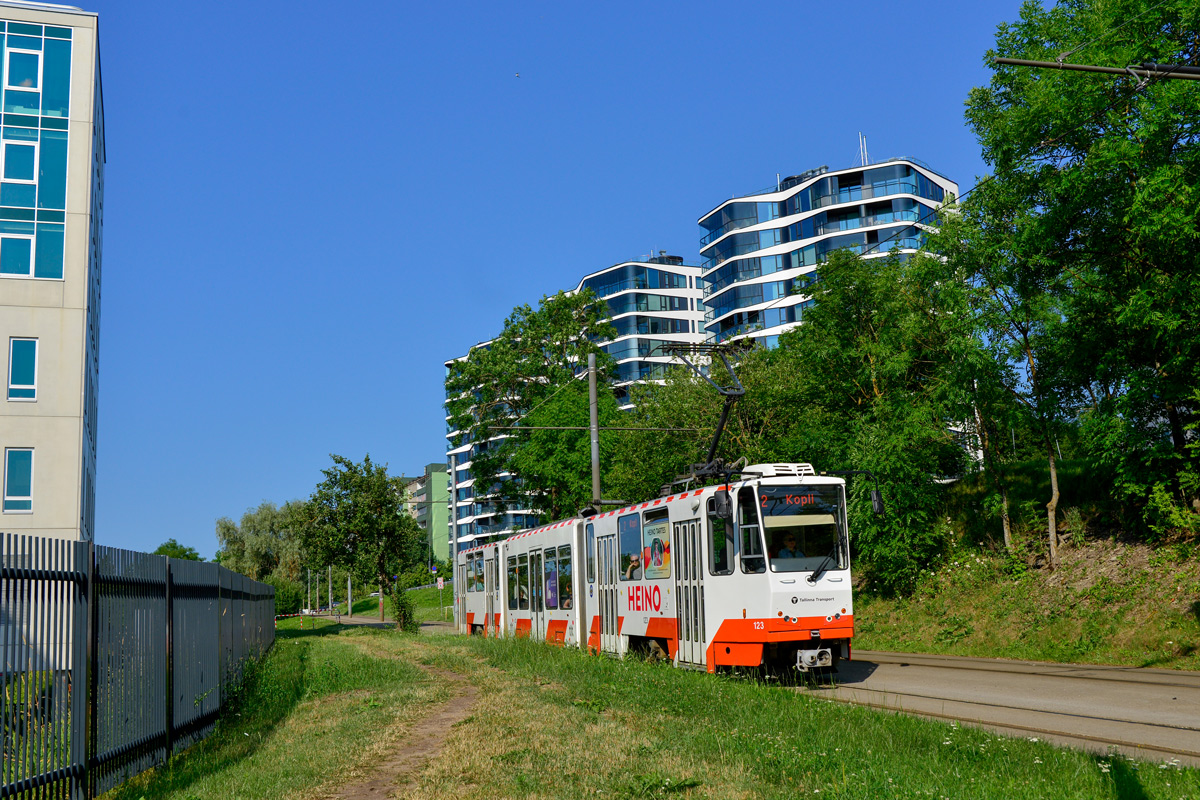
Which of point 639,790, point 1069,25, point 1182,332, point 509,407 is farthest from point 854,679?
point 509,407

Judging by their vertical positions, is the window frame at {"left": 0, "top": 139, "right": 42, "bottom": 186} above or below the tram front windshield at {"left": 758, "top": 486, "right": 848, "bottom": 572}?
above

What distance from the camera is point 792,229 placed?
84.2 m

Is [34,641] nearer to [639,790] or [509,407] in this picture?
[639,790]

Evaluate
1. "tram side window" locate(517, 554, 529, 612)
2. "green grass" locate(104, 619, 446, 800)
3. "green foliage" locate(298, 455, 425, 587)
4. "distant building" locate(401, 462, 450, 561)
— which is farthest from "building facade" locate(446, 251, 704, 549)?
"green grass" locate(104, 619, 446, 800)

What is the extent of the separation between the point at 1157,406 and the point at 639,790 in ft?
60.6

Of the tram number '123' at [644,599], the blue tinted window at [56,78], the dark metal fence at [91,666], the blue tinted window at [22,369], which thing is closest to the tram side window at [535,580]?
the tram number '123' at [644,599]

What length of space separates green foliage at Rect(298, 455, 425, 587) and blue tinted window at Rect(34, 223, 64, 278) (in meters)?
16.7

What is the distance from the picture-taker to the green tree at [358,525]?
46625 mm

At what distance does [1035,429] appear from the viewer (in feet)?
82.6

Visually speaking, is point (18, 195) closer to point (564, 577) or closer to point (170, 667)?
point (564, 577)

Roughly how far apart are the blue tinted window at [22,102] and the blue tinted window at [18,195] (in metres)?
2.47

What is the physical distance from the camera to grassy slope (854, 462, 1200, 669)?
63.4 feet

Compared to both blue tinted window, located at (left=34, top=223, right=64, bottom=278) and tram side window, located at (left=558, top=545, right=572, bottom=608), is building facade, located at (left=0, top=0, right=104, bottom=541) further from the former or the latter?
tram side window, located at (left=558, top=545, right=572, bottom=608)

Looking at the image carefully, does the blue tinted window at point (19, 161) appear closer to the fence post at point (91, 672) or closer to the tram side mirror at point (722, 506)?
the tram side mirror at point (722, 506)
